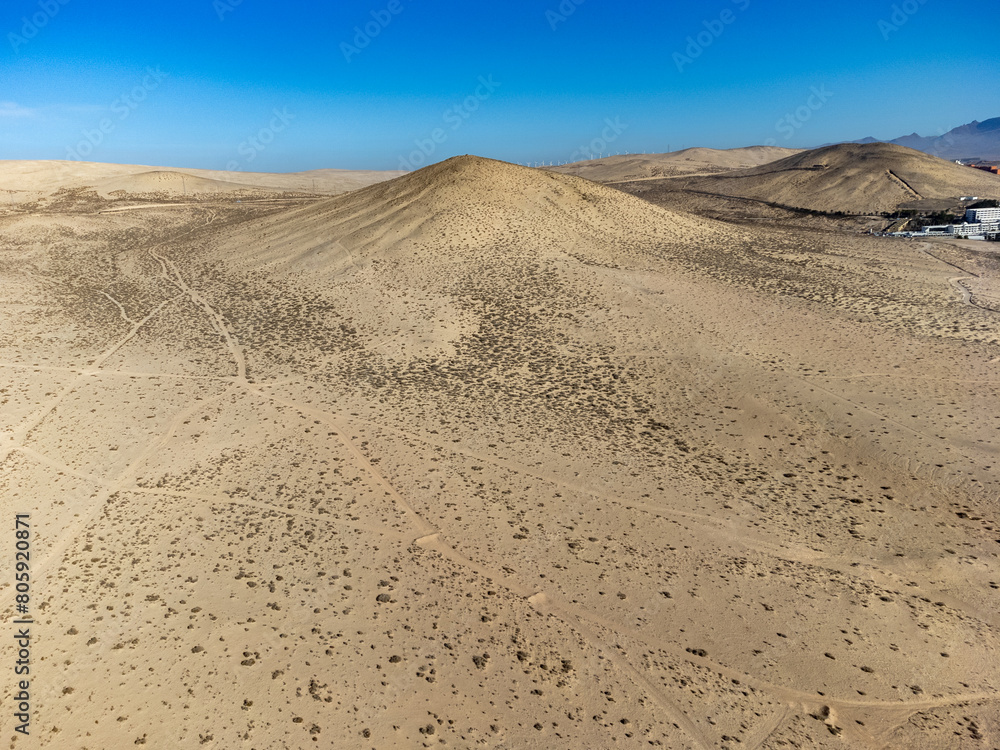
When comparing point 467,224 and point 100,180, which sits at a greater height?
point 100,180

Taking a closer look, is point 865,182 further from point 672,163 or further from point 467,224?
point 672,163

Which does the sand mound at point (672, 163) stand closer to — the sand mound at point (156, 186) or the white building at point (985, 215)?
the sand mound at point (156, 186)

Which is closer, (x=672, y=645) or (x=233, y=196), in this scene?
(x=672, y=645)

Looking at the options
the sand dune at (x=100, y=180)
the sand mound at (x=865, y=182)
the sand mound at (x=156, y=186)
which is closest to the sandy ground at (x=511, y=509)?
the sand mound at (x=865, y=182)

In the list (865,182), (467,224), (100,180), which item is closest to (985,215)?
(865,182)

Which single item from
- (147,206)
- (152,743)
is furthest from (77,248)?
(152,743)

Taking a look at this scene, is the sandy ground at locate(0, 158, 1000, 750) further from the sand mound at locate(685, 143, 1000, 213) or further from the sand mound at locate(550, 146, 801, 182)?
the sand mound at locate(550, 146, 801, 182)

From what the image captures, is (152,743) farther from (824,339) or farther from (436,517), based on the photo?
(824,339)
